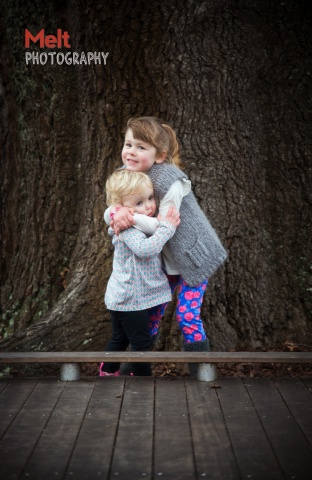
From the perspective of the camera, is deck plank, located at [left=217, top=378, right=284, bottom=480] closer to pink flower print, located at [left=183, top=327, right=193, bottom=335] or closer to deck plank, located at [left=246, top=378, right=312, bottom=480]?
deck plank, located at [left=246, top=378, right=312, bottom=480]

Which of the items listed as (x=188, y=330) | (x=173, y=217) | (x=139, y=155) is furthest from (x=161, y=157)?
(x=188, y=330)

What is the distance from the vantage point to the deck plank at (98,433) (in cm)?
322

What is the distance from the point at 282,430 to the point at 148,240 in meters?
1.38

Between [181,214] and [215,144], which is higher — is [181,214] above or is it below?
below

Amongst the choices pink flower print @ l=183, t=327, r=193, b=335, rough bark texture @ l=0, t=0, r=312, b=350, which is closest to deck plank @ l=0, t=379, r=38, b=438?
rough bark texture @ l=0, t=0, r=312, b=350

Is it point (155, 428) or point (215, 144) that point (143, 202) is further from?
point (155, 428)

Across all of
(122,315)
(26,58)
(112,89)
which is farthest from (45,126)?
(122,315)

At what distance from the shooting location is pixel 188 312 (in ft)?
15.5

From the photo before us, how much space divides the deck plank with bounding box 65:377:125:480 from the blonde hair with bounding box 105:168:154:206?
3.79ft

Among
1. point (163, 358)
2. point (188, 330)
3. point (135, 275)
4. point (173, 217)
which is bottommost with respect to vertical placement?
point (163, 358)

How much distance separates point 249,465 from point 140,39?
316 cm

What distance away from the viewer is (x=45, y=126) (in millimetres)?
6121

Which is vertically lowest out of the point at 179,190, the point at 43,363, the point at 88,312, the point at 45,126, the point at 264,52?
the point at 43,363

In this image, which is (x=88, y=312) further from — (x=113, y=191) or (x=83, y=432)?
(x=83, y=432)
